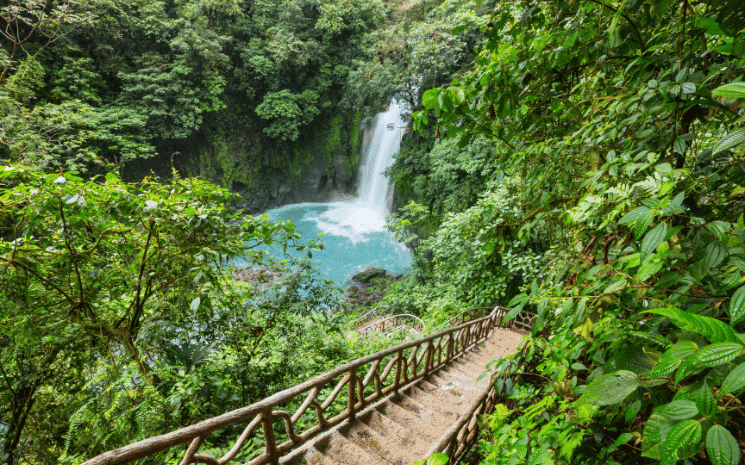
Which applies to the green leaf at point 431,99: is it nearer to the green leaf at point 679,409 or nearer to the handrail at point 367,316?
the green leaf at point 679,409

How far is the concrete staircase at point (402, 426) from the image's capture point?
9.00 ft

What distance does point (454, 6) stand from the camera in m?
12.5

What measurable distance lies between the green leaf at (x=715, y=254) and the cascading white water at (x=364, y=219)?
1545cm

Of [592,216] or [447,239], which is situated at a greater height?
Result: [592,216]

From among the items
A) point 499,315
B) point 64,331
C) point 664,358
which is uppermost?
point 664,358

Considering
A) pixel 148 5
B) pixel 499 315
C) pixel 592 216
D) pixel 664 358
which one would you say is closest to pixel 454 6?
pixel 499 315

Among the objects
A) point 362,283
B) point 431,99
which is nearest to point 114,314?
point 431,99

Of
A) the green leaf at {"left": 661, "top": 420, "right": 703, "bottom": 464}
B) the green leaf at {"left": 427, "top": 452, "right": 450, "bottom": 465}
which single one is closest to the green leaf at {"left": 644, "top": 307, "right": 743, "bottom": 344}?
the green leaf at {"left": 661, "top": 420, "right": 703, "bottom": 464}

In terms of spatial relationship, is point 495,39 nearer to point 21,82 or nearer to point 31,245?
point 31,245

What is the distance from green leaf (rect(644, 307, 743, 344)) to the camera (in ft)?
2.19

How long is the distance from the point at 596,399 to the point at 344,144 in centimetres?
2275

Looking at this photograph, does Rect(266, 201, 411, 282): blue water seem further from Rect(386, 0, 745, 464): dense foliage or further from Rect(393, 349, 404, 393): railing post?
Rect(386, 0, 745, 464): dense foliage

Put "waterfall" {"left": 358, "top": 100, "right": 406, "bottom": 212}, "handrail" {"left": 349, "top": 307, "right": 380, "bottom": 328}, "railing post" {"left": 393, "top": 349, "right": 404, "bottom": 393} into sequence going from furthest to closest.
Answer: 1. "waterfall" {"left": 358, "top": 100, "right": 406, "bottom": 212}
2. "handrail" {"left": 349, "top": 307, "right": 380, "bottom": 328}
3. "railing post" {"left": 393, "top": 349, "right": 404, "bottom": 393}

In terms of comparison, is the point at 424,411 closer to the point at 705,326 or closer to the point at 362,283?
the point at 705,326
